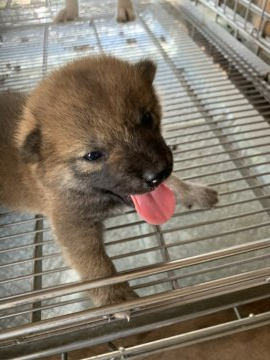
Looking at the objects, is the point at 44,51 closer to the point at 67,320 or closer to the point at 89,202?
the point at 89,202

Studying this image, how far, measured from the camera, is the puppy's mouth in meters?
1.01

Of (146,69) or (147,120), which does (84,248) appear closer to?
(147,120)

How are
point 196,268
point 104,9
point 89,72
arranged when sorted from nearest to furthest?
point 89,72, point 196,268, point 104,9

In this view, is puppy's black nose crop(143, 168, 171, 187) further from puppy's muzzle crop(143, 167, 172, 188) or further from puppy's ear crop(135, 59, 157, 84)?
puppy's ear crop(135, 59, 157, 84)

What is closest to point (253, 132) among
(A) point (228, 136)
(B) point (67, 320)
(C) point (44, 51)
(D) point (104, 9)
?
(A) point (228, 136)

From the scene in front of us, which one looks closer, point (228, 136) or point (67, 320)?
point (67, 320)

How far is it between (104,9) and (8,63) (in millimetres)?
760

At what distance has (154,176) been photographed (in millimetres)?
886

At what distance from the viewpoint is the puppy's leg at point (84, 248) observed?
1.06 meters

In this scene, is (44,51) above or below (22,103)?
below

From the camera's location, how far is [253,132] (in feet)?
4.91

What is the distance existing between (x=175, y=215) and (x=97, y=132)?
44 centimetres

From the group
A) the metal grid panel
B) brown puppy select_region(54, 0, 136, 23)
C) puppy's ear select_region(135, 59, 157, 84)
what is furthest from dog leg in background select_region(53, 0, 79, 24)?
puppy's ear select_region(135, 59, 157, 84)

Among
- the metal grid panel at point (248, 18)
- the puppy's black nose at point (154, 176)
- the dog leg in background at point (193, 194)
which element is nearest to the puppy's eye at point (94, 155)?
the puppy's black nose at point (154, 176)
